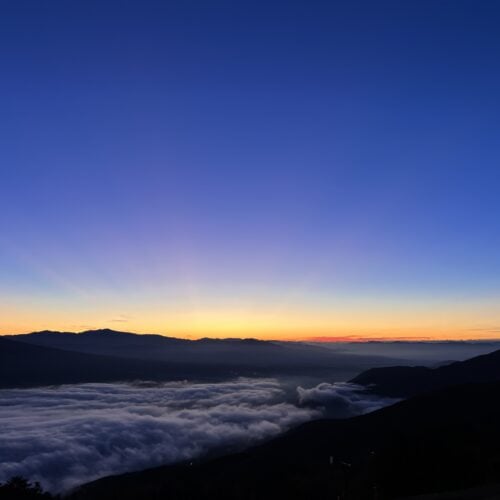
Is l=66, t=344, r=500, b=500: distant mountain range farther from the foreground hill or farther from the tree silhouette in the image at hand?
the tree silhouette

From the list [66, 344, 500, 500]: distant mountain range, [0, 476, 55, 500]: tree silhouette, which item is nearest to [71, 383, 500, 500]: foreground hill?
[66, 344, 500, 500]: distant mountain range

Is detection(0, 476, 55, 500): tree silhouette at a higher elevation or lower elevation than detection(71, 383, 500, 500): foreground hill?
higher

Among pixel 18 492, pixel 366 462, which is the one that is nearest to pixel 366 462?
pixel 366 462

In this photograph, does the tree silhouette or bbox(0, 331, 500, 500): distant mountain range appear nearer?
the tree silhouette

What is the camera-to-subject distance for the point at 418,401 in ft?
641

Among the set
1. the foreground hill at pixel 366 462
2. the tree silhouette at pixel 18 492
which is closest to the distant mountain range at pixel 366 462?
the foreground hill at pixel 366 462

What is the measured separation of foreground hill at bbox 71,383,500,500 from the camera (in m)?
109

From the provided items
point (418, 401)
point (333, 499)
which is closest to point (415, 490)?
point (333, 499)

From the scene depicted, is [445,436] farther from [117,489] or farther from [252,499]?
[117,489]

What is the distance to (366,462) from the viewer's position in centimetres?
13088

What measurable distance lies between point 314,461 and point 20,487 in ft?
317

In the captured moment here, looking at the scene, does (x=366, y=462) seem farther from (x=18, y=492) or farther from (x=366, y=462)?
(x=18, y=492)

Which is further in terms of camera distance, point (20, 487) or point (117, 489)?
point (117, 489)

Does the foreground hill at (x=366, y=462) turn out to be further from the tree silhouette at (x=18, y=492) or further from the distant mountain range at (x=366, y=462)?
the tree silhouette at (x=18, y=492)
